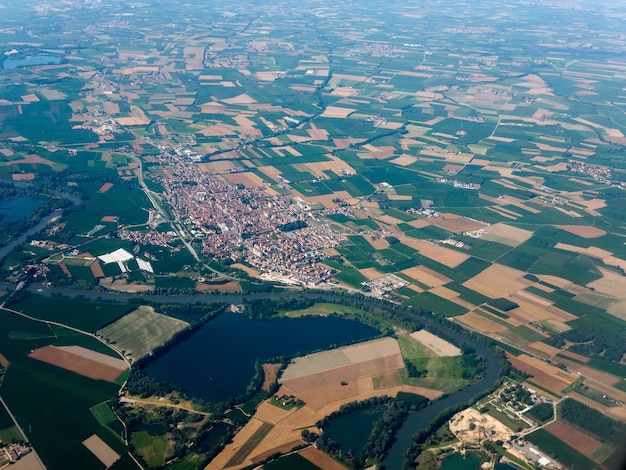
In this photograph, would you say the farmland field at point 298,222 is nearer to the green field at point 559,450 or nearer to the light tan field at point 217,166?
the green field at point 559,450

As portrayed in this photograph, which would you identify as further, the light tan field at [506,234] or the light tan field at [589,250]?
the light tan field at [506,234]

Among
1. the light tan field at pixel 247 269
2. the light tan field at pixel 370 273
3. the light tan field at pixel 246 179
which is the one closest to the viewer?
the light tan field at pixel 370 273

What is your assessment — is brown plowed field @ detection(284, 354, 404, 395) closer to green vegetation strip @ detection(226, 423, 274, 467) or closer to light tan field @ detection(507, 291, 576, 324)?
green vegetation strip @ detection(226, 423, 274, 467)

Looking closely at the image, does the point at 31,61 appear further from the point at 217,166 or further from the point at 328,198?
the point at 328,198

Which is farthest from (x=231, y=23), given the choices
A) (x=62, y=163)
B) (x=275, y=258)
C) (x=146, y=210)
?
(x=275, y=258)

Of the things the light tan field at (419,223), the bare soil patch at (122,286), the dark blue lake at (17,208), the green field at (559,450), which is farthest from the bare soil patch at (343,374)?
the dark blue lake at (17,208)
